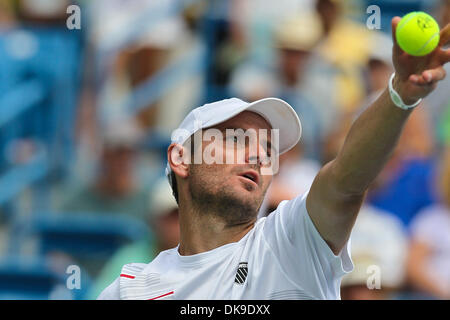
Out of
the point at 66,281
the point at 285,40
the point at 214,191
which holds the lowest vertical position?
the point at 66,281

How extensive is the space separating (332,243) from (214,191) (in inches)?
19.6

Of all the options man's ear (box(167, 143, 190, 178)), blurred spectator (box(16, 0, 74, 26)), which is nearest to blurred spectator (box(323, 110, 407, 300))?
man's ear (box(167, 143, 190, 178))

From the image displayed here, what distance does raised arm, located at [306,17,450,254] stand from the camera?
2113 mm

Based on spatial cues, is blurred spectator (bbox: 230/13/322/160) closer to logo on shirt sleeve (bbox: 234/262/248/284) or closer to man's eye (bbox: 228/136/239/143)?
man's eye (bbox: 228/136/239/143)

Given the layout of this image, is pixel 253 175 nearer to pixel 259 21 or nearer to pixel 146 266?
pixel 146 266

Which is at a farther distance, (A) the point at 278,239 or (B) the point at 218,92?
(B) the point at 218,92

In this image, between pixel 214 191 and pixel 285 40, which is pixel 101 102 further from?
pixel 214 191

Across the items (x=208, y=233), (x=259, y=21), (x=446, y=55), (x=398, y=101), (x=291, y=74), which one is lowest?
(x=208, y=233)

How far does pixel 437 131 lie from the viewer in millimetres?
5836

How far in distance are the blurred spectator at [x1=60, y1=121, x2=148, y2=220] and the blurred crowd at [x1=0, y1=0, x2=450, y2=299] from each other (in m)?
0.01

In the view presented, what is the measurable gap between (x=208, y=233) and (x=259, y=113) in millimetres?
443

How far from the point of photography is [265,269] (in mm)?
2471

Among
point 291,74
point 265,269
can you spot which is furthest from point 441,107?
point 265,269

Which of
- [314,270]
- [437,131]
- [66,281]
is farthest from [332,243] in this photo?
[437,131]
